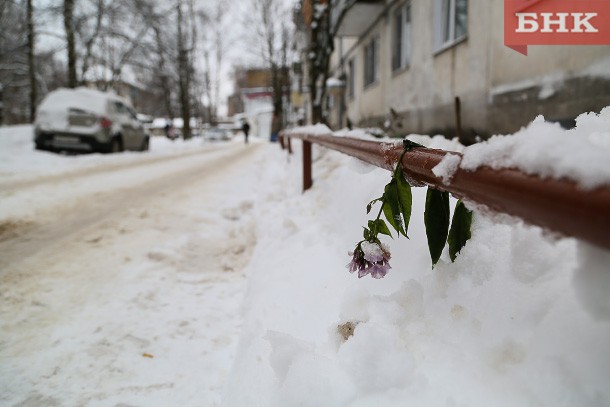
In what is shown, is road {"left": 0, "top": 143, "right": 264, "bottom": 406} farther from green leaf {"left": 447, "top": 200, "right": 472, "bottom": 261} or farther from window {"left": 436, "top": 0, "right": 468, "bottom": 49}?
window {"left": 436, "top": 0, "right": 468, "bottom": 49}

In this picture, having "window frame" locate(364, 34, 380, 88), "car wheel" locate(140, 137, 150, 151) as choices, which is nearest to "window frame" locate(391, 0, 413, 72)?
"window frame" locate(364, 34, 380, 88)

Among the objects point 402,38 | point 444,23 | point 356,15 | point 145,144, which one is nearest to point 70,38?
point 145,144

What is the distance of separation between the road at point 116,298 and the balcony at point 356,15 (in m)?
7.05

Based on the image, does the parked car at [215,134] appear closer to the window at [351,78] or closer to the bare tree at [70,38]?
the bare tree at [70,38]

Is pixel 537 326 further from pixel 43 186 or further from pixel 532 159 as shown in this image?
pixel 43 186

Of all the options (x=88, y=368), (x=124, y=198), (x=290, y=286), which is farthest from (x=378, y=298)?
(x=124, y=198)

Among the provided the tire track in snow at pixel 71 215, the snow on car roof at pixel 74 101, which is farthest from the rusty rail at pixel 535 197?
the snow on car roof at pixel 74 101

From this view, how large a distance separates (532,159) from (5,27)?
2653 centimetres

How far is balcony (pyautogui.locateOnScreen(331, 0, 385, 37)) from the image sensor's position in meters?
10.0

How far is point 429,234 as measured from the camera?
1182mm

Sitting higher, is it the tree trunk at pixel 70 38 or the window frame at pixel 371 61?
the tree trunk at pixel 70 38

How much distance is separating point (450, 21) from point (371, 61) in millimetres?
5702

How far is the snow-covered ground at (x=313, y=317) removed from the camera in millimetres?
888

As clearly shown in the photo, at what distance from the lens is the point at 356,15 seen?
10914 millimetres
